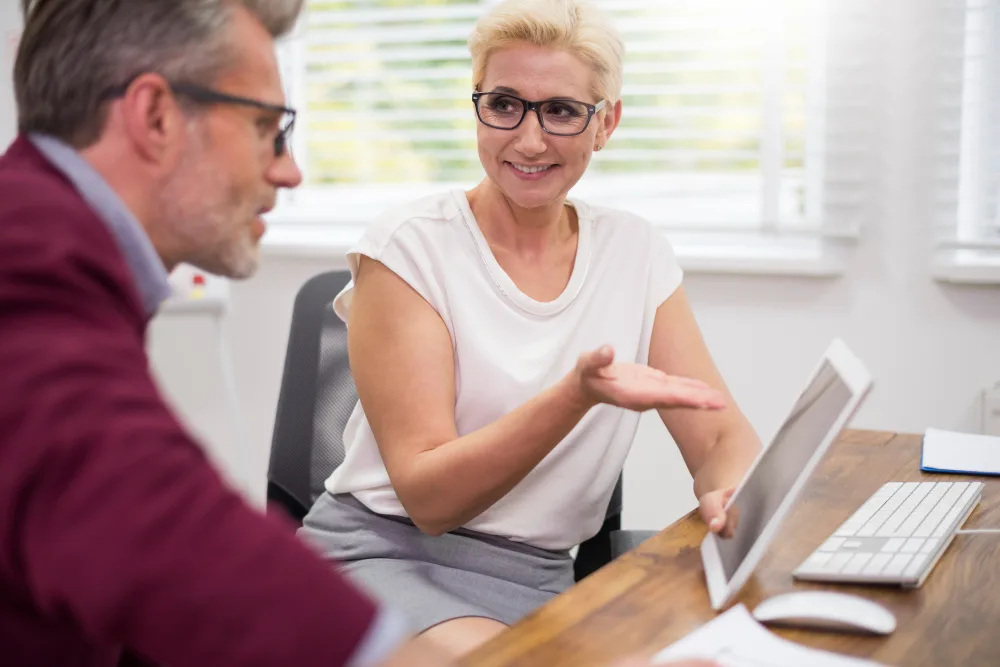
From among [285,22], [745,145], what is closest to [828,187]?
[745,145]

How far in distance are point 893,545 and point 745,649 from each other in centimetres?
35

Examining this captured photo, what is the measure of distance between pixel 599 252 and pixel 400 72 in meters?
1.62

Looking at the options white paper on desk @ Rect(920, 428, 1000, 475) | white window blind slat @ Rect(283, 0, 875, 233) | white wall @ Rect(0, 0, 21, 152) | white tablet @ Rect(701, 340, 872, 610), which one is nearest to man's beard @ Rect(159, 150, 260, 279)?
white tablet @ Rect(701, 340, 872, 610)

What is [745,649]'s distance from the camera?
95cm

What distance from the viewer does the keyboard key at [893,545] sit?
1.20 meters

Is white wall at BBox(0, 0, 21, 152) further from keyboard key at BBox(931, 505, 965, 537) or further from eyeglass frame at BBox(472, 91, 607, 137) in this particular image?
keyboard key at BBox(931, 505, 965, 537)

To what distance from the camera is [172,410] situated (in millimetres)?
646

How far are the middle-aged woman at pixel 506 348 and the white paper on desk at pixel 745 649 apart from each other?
1.16ft

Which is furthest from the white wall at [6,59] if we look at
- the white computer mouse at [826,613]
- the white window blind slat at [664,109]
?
the white computer mouse at [826,613]

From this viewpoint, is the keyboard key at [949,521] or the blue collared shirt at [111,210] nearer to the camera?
the blue collared shirt at [111,210]

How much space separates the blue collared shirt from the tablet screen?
0.59m

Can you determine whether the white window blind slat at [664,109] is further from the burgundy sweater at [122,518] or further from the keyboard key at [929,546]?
the burgundy sweater at [122,518]

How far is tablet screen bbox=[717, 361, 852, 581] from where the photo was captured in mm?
1008

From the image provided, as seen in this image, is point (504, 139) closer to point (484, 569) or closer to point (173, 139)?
point (484, 569)
